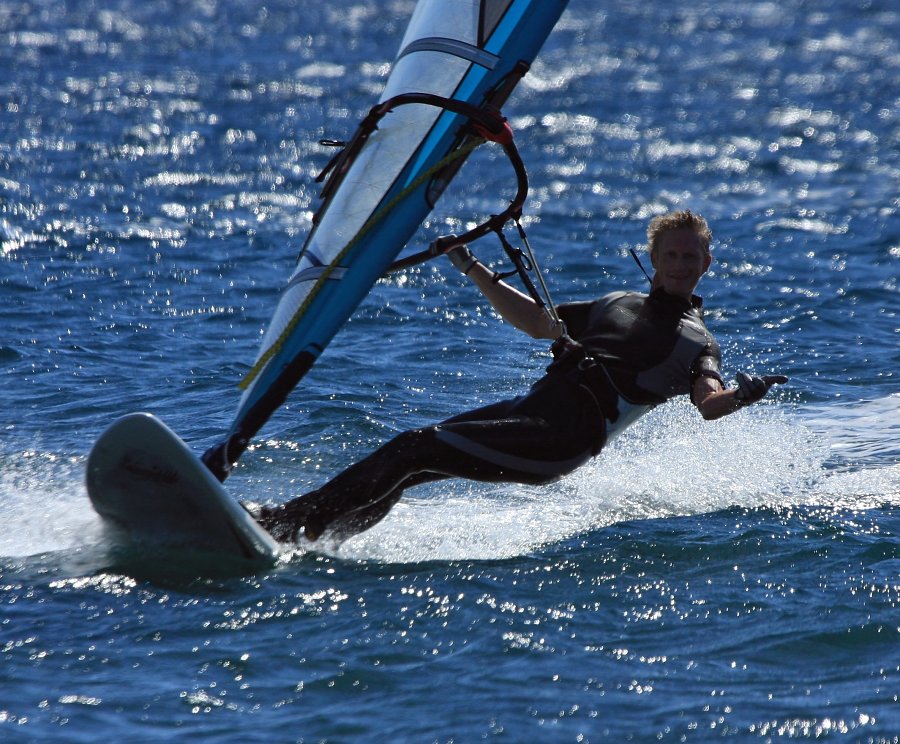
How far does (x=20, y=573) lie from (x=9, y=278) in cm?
553

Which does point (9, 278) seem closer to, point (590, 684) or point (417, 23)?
point (417, 23)

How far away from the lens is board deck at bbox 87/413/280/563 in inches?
201

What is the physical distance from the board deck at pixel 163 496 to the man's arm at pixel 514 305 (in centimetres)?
145

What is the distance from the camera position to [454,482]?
671cm

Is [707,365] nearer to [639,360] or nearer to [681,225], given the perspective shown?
[639,360]

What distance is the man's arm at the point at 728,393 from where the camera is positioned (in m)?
5.00

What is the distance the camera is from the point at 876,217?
13.1m

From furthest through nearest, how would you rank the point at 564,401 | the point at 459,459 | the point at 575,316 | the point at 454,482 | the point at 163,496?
the point at 454,482
the point at 575,316
the point at 564,401
the point at 459,459
the point at 163,496

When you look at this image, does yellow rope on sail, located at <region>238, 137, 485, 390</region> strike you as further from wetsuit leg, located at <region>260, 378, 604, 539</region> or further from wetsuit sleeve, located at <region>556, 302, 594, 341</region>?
wetsuit sleeve, located at <region>556, 302, 594, 341</region>

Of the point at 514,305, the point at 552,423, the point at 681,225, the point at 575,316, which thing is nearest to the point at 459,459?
the point at 552,423

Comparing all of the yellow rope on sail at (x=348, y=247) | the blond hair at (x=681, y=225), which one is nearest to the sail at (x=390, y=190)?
the yellow rope on sail at (x=348, y=247)

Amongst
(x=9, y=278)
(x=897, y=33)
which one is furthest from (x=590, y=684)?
(x=897, y=33)

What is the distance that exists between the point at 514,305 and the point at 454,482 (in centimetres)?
118

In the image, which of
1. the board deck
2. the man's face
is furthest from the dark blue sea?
the man's face
